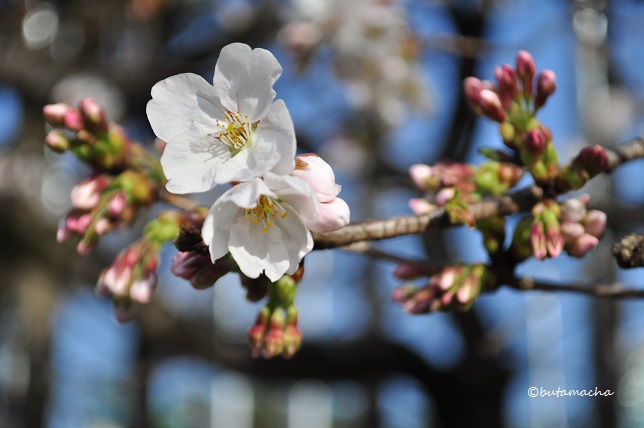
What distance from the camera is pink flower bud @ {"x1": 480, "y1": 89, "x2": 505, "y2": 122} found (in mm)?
1152

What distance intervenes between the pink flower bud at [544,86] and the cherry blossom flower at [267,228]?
581mm

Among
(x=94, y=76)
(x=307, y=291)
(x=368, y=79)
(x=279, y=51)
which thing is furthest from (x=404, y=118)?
(x=307, y=291)

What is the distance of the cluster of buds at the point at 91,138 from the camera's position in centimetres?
115

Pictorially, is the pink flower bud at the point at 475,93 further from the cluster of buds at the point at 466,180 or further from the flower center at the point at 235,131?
the flower center at the point at 235,131

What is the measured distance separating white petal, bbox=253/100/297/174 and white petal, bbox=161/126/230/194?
72 mm

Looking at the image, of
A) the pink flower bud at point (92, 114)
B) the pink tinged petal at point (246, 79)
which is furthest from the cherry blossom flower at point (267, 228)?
the pink flower bud at point (92, 114)

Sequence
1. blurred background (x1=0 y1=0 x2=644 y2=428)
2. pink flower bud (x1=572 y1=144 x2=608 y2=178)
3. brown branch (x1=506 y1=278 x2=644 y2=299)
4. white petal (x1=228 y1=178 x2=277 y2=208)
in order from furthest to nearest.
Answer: blurred background (x1=0 y1=0 x2=644 y2=428)
brown branch (x1=506 y1=278 x2=644 y2=299)
pink flower bud (x1=572 y1=144 x2=608 y2=178)
white petal (x1=228 y1=178 x2=277 y2=208)

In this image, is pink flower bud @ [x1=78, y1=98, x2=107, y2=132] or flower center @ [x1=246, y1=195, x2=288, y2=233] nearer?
flower center @ [x1=246, y1=195, x2=288, y2=233]

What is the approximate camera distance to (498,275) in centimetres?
114

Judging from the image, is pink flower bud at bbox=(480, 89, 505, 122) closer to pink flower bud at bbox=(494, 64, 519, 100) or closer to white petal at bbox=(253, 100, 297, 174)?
pink flower bud at bbox=(494, 64, 519, 100)

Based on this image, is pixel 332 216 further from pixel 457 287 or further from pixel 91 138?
pixel 91 138

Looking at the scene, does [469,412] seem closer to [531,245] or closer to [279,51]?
[279,51]

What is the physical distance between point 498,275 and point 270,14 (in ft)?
9.23

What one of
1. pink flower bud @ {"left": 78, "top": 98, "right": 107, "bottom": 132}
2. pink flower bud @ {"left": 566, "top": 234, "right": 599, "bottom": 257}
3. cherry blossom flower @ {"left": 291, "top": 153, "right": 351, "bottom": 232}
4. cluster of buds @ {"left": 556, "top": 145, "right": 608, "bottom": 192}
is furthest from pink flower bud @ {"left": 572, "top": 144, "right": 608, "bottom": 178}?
pink flower bud @ {"left": 78, "top": 98, "right": 107, "bottom": 132}
